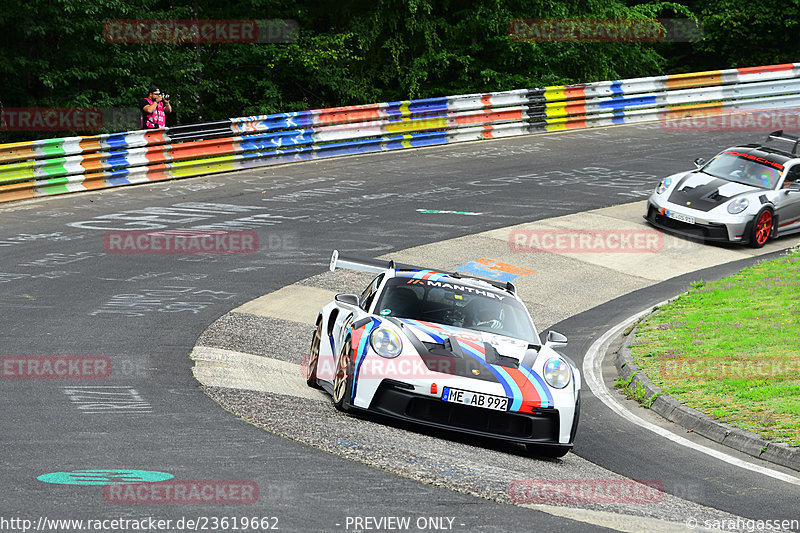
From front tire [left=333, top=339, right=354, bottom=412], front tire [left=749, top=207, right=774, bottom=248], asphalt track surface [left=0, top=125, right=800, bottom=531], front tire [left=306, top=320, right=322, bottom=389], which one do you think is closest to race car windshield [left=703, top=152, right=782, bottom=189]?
front tire [left=749, top=207, right=774, bottom=248]

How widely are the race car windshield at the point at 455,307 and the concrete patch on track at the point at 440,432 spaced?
113cm

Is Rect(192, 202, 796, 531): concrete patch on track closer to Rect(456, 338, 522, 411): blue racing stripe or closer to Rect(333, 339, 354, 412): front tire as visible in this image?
Rect(333, 339, 354, 412): front tire

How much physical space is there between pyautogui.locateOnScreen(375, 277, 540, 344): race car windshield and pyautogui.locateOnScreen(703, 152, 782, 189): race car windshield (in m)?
10.9

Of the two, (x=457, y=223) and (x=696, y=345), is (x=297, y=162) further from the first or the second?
(x=696, y=345)

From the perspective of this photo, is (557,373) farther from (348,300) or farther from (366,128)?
(366,128)

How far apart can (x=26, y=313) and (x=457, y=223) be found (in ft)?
29.3

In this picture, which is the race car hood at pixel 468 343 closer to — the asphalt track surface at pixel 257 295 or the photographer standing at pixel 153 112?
the asphalt track surface at pixel 257 295

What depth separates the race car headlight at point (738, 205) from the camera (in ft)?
61.7

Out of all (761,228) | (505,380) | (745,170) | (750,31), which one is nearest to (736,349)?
(505,380)

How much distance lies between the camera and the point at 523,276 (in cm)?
1686

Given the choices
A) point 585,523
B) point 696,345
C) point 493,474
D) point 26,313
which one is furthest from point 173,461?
point 696,345

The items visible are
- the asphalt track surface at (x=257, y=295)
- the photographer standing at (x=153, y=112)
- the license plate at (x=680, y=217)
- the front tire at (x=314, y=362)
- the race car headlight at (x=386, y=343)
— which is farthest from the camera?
the photographer standing at (x=153, y=112)

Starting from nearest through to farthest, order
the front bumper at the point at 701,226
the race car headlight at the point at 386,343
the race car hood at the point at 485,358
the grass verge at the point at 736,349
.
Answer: the race car hood at the point at 485,358
the race car headlight at the point at 386,343
the grass verge at the point at 736,349
the front bumper at the point at 701,226

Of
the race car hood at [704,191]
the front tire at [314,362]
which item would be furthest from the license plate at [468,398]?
the race car hood at [704,191]
